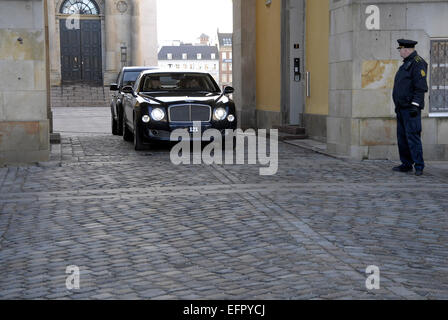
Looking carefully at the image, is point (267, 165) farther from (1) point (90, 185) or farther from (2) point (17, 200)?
(2) point (17, 200)

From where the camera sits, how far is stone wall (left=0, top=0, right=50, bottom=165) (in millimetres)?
12211

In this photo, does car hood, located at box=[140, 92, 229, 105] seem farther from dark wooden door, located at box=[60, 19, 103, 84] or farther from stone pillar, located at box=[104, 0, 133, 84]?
dark wooden door, located at box=[60, 19, 103, 84]

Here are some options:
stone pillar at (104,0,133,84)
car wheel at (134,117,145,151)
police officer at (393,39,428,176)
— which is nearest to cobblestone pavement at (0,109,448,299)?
police officer at (393,39,428,176)

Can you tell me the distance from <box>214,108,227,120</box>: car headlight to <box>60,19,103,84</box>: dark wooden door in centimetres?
3519

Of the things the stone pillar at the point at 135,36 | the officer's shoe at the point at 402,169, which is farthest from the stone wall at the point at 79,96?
the officer's shoe at the point at 402,169

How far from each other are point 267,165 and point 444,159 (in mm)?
3195

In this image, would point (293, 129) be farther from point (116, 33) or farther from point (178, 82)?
point (116, 33)

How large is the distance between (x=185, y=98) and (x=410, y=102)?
4.76 metres

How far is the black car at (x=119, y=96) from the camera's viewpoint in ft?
58.8

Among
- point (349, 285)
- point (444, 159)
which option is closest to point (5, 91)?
point (444, 159)

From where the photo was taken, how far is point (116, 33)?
48.7 m

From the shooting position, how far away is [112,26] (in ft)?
158

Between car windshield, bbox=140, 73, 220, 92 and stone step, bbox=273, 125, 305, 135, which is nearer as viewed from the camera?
car windshield, bbox=140, 73, 220, 92

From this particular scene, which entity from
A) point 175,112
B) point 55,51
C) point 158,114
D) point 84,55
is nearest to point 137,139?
point 158,114
